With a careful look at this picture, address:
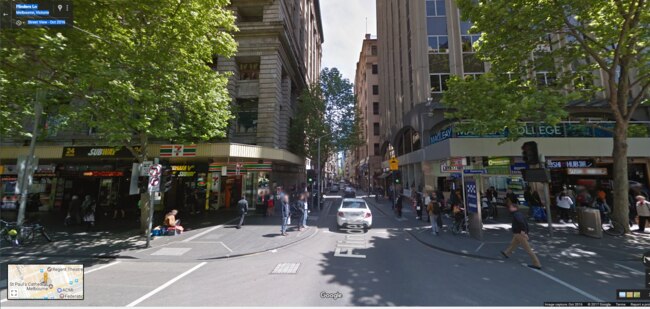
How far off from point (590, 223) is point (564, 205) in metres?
3.23

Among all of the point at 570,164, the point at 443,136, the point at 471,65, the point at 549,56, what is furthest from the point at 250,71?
the point at 570,164

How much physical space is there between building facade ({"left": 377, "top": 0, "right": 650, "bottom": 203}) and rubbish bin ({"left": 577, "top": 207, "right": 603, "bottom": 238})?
4.52 metres

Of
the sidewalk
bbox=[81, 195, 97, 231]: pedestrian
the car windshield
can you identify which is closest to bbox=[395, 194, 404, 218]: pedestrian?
the sidewalk

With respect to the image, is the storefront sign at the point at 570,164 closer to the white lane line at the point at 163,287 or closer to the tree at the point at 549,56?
the tree at the point at 549,56

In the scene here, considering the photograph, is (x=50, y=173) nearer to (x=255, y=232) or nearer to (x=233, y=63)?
(x=233, y=63)

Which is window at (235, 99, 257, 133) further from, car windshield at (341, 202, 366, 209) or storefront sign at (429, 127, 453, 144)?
storefront sign at (429, 127, 453, 144)

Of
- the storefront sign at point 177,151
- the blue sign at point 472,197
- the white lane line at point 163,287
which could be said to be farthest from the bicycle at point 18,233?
the blue sign at point 472,197

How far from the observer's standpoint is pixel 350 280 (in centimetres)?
621

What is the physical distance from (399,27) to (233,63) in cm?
1950

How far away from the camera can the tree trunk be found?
1043 centimetres

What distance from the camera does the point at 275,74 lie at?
65.7ft

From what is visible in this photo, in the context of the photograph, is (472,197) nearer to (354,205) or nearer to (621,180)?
(354,205)

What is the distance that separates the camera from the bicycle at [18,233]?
381 inches

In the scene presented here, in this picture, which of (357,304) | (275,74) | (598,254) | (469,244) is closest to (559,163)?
(598,254)
